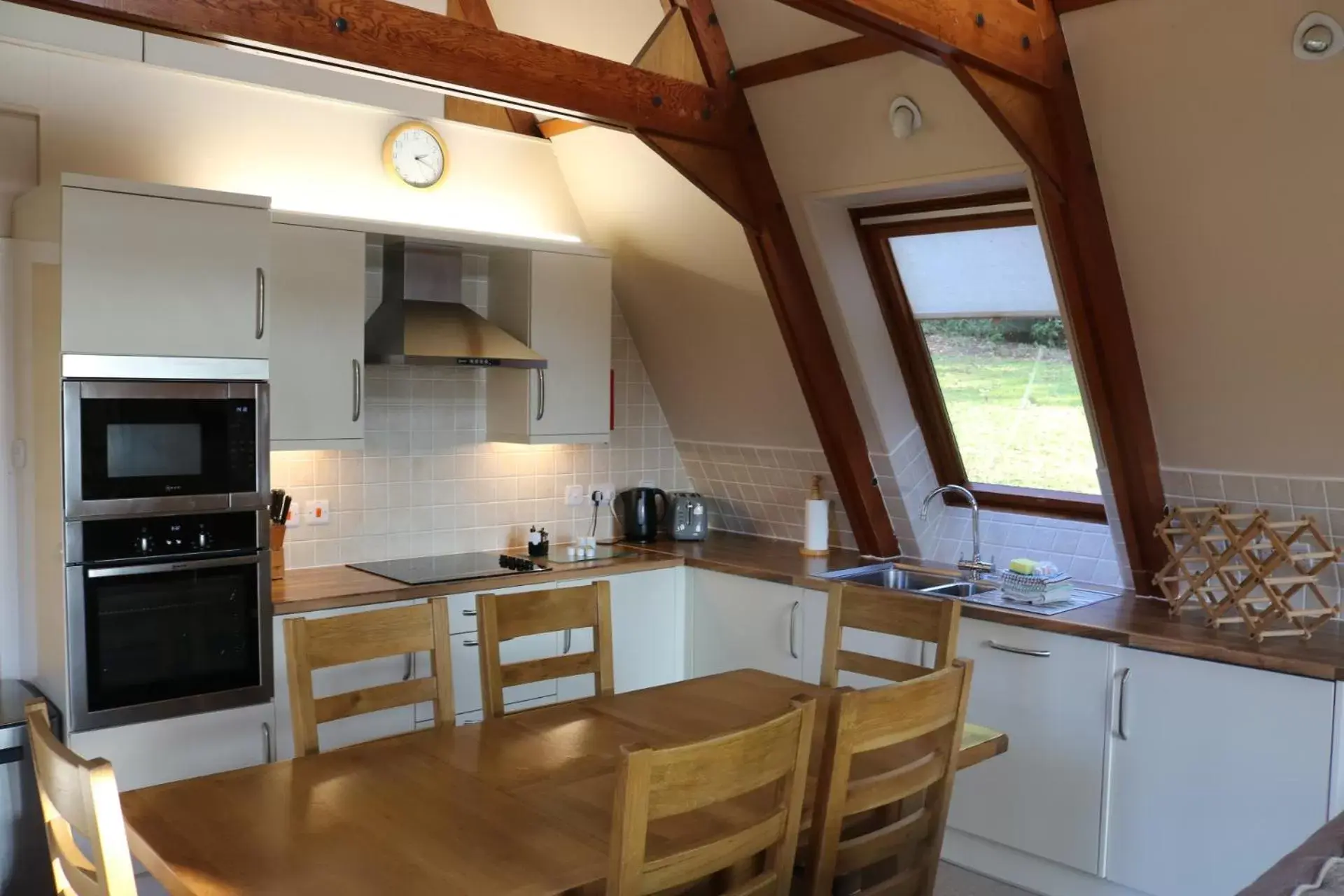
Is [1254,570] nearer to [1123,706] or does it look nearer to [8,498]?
[1123,706]

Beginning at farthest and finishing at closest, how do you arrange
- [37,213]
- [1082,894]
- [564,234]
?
[564,234] < [1082,894] < [37,213]

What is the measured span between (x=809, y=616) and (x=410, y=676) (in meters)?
1.41

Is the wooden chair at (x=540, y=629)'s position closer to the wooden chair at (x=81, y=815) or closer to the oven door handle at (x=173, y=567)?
the oven door handle at (x=173, y=567)

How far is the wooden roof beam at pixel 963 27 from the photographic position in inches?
98.5

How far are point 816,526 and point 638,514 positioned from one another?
2.54 ft

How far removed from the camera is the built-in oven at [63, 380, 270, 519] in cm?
293

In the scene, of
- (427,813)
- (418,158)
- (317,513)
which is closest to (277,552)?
(317,513)

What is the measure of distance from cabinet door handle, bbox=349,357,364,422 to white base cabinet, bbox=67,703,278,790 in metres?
0.99

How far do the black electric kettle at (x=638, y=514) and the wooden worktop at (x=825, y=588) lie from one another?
0.09 metres

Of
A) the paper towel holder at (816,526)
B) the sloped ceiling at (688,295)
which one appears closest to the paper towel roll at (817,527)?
the paper towel holder at (816,526)

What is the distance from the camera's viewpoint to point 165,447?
3.08m

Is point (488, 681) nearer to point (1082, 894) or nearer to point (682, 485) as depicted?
point (1082, 894)

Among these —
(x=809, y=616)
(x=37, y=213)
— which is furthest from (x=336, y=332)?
(x=809, y=616)

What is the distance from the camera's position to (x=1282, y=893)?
1.67 meters
